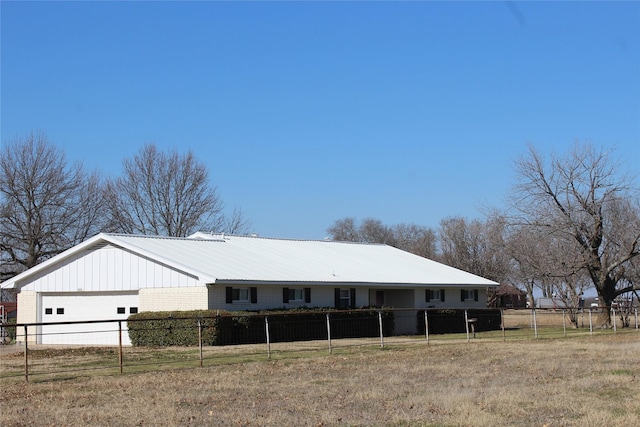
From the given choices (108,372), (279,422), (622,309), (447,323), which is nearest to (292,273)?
(447,323)

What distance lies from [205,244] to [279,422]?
26646mm

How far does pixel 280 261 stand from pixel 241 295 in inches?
227

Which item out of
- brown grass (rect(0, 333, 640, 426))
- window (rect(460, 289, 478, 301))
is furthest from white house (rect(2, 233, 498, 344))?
brown grass (rect(0, 333, 640, 426))

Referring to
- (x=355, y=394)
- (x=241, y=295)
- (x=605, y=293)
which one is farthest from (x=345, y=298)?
(x=355, y=394)

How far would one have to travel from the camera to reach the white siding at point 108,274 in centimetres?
3173

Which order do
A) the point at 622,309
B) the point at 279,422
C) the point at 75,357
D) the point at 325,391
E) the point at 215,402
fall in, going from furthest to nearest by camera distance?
the point at 622,309 < the point at 75,357 < the point at 325,391 < the point at 215,402 < the point at 279,422

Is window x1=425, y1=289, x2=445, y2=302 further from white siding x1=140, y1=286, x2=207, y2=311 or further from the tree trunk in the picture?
white siding x1=140, y1=286, x2=207, y2=311

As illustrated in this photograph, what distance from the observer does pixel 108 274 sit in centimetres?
3306

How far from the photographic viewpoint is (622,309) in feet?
139

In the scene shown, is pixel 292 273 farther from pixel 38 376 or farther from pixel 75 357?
pixel 38 376

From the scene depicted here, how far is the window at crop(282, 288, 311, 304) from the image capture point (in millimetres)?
33375

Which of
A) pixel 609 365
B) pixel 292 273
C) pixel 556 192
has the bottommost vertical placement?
pixel 609 365

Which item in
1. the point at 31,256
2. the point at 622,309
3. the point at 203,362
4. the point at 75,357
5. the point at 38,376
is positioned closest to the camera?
the point at 38,376

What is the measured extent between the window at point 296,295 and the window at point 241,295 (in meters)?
1.63
